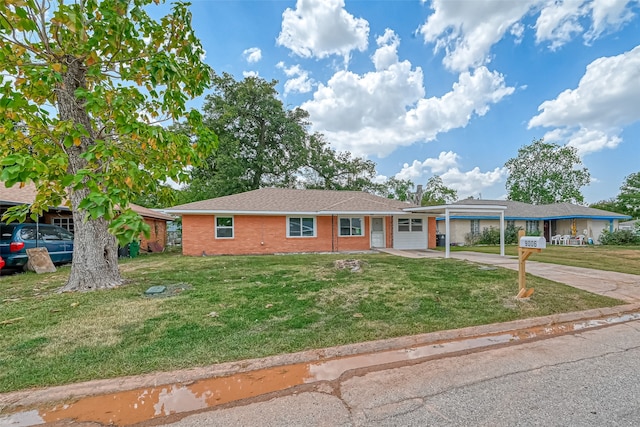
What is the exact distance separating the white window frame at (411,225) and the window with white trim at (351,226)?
2.43 metres

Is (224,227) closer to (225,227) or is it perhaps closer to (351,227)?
(225,227)

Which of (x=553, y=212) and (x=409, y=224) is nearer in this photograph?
(x=409, y=224)

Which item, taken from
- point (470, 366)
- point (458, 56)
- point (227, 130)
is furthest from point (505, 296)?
point (227, 130)

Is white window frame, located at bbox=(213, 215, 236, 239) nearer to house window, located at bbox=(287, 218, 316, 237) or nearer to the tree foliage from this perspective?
house window, located at bbox=(287, 218, 316, 237)

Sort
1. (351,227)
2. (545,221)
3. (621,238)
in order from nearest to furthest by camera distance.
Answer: (351,227), (621,238), (545,221)

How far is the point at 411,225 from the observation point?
17.9 meters

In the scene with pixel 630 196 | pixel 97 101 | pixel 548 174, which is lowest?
pixel 97 101

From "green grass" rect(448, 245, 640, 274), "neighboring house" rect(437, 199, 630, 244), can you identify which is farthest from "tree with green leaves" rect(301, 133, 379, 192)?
"green grass" rect(448, 245, 640, 274)

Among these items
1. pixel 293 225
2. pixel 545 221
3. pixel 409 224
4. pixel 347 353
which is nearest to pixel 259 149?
pixel 293 225

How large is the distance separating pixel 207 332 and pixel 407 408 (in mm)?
2859

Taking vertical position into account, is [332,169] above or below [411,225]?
above

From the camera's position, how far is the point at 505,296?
6.12 metres

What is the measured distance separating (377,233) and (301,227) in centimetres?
457

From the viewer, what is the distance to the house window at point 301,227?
53.4 feet
